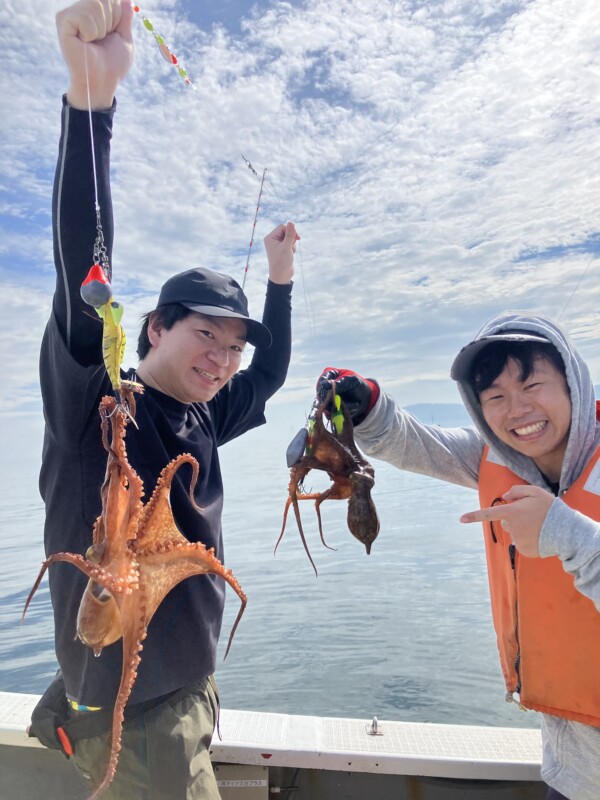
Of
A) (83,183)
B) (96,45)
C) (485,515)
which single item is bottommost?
(485,515)

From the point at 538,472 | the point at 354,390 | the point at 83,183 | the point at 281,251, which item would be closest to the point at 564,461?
the point at 538,472

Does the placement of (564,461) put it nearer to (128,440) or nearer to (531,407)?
(531,407)

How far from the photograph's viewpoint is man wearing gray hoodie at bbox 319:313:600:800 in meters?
2.54

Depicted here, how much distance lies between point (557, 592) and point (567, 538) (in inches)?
37.6

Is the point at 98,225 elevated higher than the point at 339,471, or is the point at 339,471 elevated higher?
the point at 98,225

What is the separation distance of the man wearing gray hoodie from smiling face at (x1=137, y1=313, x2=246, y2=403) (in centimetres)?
55

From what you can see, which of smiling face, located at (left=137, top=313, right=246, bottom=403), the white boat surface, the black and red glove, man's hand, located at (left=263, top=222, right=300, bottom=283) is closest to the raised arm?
smiling face, located at (left=137, top=313, right=246, bottom=403)

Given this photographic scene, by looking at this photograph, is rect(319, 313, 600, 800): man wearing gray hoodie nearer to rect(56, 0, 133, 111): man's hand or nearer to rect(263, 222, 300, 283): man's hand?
rect(263, 222, 300, 283): man's hand

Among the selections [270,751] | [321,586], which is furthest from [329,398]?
[321,586]

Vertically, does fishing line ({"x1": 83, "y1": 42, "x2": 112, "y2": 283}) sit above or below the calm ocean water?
above

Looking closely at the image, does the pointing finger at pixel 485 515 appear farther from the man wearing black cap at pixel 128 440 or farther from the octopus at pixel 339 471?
the man wearing black cap at pixel 128 440

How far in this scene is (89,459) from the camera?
7.63 ft

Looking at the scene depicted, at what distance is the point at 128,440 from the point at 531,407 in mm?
1934

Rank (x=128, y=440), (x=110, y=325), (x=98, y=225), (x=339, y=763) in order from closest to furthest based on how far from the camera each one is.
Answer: (x=110, y=325), (x=98, y=225), (x=128, y=440), (x=339, y=763)
